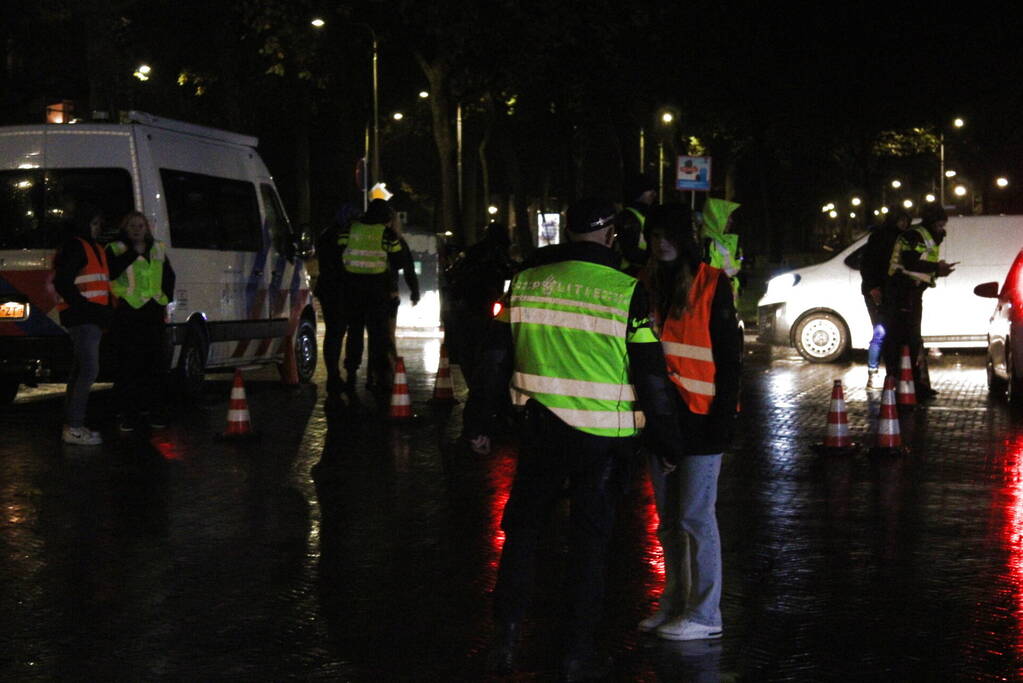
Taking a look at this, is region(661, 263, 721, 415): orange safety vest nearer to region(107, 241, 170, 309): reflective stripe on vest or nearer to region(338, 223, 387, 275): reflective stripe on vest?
region(107, 241, 170, 309): reflective stripe on vest

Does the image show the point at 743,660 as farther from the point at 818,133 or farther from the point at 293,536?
the point at 818,133

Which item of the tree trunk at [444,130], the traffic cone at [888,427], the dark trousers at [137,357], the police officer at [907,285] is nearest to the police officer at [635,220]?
the traffic cone at [888,427]

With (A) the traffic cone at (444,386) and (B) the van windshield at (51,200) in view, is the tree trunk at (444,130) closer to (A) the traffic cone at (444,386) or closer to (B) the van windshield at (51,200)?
(A) the traffic cone at (444,386)

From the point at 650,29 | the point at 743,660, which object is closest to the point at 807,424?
the point at 743,660

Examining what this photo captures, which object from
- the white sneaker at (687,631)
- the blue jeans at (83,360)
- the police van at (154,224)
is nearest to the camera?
the white sneaker at (687,631)

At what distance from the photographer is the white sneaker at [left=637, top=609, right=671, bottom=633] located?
6.80m

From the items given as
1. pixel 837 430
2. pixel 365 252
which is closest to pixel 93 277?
pixel 365 252

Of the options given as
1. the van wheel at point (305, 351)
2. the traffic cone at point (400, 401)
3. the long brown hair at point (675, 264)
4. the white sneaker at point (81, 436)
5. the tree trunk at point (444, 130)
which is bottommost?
the white sneaker at point (81, 436)

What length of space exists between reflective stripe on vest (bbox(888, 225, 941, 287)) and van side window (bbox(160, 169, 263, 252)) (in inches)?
240

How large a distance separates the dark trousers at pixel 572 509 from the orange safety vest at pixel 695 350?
25.6 inches

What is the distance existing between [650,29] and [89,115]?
25.7 m

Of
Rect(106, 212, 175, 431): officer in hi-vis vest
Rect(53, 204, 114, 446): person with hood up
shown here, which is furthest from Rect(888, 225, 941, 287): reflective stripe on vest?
Rect(53, 204, 114, 446): person with hood up

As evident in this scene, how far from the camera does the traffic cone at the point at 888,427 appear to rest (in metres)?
12.1

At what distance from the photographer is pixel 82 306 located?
12539mm
